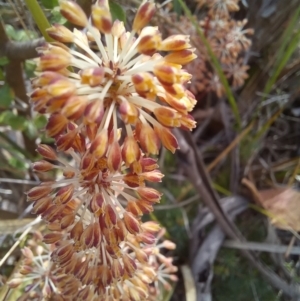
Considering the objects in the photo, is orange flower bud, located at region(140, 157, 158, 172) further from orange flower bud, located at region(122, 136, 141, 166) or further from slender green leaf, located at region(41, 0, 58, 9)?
slender green leaf, located at region(41, 0, 58, 9)

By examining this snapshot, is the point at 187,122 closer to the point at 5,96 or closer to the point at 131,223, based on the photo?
the point at 131,223

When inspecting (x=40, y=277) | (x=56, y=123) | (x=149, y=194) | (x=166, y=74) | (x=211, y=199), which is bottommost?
(x=40, y=277)

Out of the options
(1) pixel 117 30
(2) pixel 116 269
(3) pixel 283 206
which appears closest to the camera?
(1) pixel 117 30

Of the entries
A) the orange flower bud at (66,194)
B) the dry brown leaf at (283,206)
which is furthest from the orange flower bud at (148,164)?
the dry brown leaf at (283,206)

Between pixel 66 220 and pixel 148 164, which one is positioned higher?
pixel 148 164

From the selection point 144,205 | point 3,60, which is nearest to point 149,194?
point 144,205

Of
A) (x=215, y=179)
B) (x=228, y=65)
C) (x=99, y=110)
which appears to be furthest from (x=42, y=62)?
(x=215, y=179)
